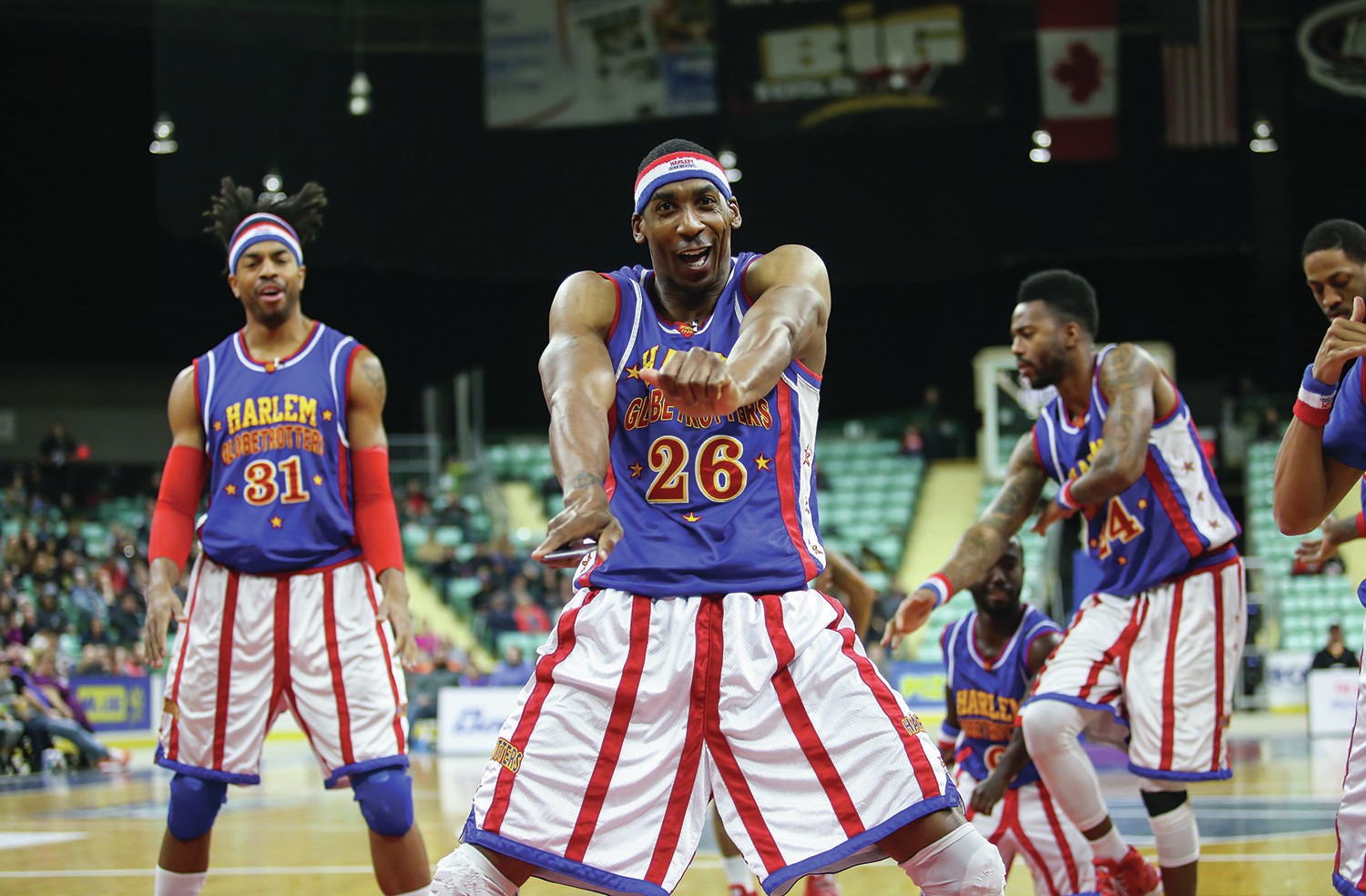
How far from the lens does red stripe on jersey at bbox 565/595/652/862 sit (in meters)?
3.25

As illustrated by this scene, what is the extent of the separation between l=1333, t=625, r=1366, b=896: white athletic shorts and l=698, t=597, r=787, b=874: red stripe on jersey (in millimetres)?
1457

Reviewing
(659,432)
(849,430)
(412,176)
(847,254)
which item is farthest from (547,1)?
(659,432)

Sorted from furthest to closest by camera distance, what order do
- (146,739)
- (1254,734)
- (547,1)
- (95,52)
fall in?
1. (95,52)
2. (547,1)
3. (146,739)
4. (1254,734)

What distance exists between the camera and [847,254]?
27141mm

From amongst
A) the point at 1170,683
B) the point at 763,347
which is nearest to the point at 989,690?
the point at 1170,683

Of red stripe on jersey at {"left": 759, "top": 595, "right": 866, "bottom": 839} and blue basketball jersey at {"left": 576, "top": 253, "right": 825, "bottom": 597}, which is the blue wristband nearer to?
blue basketball jersey at {"left": 576, "top": 253, "right": 825, "bottom": 597}

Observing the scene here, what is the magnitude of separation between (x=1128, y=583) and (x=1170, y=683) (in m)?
0.45

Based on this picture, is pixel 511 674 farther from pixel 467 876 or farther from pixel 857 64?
pixel 467 876

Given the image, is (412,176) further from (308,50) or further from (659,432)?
(659,432)

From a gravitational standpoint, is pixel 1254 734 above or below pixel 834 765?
below

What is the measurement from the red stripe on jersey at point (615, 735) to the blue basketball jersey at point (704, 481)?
94mm

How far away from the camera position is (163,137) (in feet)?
81.3

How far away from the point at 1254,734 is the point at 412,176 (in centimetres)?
1674

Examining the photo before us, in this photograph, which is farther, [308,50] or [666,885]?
[308,50]
